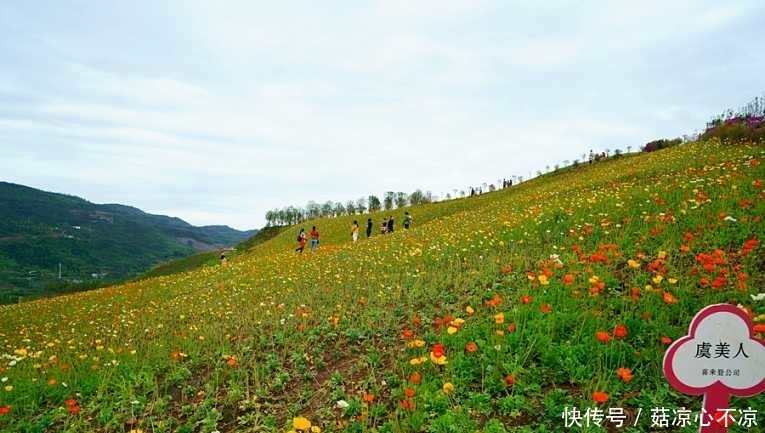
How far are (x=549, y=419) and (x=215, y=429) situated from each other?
386 cm

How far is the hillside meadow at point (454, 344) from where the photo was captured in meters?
4.52

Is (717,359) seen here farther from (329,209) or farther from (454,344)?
(329,209)

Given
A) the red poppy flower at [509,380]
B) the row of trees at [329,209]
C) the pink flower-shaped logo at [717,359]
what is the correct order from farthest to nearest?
1. the row of trees at [329,209]
2. the red poppy flower at [509,380]
3. the pink flower-shaped logo at [717,359]

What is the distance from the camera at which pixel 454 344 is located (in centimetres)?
574

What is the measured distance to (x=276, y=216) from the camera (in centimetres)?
12350

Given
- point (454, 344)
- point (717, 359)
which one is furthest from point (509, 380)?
point (717, 359)

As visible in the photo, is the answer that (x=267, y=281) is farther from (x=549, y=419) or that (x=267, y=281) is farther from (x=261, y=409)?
(x=549, y=419)

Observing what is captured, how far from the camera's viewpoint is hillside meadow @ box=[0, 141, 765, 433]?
178 inches

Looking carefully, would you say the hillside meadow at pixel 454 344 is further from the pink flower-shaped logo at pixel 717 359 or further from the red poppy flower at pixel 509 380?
the pink flower-shaped logo at pixel 717 359

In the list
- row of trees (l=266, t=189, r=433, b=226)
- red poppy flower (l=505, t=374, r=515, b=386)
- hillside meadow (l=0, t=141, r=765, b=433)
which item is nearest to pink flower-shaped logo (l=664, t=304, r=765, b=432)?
hillside meadow (l=0, t=141, r=765, b=433)

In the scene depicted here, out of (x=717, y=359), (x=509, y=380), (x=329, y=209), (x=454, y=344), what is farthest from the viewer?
(x=329, y=209)

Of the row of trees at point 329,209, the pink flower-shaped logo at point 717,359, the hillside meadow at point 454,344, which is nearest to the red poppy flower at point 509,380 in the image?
the hillside meadow at point 454,344

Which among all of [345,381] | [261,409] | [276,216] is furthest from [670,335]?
[276,216]

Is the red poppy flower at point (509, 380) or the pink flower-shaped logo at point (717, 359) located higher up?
the pink flower-shaped logo at point (717, 359)
